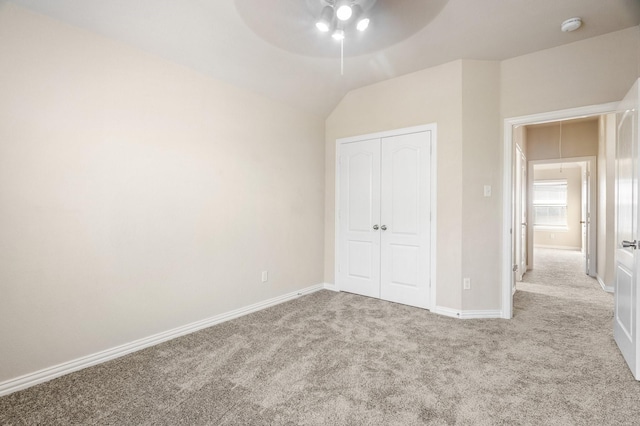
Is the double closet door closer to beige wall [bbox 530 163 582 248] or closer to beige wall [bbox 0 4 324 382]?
beige wall [bbox 0 4 324 382]

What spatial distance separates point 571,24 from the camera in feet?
8.41

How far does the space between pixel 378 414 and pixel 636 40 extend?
3729 mm

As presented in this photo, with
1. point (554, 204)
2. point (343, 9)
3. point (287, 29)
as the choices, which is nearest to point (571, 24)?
point (343, 9)

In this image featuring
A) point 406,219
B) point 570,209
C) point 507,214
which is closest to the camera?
point 507,214

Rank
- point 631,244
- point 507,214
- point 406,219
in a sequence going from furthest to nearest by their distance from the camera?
point 406,219 < point 507,214 < point 631,244

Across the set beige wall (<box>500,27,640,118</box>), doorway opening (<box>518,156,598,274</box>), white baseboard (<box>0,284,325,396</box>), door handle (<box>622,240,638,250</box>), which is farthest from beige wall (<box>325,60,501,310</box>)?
doorway opening (<box>518,156,598,274</box>)

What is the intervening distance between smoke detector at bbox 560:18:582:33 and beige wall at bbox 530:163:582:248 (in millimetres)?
7844

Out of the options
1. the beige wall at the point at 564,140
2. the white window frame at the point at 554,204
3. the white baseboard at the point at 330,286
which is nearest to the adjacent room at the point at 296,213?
the white baseboard at the point at 330,286

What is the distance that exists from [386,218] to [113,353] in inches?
121

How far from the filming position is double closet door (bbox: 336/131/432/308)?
358cm

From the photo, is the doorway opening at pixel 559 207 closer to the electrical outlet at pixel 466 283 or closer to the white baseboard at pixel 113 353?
the electrical outlet at pixel 466 283

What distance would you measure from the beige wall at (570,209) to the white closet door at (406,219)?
24.6 feet

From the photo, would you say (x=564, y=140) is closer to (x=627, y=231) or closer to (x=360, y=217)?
(x=627, y=231)

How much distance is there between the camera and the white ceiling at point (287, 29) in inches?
90.0
